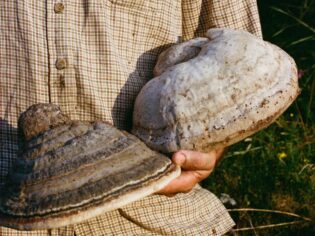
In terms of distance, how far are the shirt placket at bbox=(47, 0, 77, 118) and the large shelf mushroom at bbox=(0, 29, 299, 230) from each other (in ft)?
0.94

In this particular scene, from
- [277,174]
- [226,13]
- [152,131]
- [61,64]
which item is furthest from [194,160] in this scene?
[277,174]

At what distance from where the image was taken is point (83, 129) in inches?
69.2

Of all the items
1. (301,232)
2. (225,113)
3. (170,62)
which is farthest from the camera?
(301,232)

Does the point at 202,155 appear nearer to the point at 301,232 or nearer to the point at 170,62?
the point at 170,62

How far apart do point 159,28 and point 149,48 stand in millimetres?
86

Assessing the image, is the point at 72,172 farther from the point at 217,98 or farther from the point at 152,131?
the point at 217,98

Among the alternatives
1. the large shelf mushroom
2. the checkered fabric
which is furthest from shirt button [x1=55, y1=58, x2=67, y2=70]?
the large shelf mushroom

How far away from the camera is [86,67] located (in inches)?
86.2

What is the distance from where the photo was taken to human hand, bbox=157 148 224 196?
188 centimetres

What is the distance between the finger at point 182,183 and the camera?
6.81ft

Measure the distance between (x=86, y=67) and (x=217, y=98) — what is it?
1.80 ft

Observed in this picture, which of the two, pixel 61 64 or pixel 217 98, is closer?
pixel 217 98

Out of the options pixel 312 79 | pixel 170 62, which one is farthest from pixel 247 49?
pixel 312 79

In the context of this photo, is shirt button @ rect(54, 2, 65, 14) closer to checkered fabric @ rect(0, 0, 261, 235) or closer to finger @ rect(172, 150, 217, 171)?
checkered fabric @ rect(0, 0, 261, 235)
